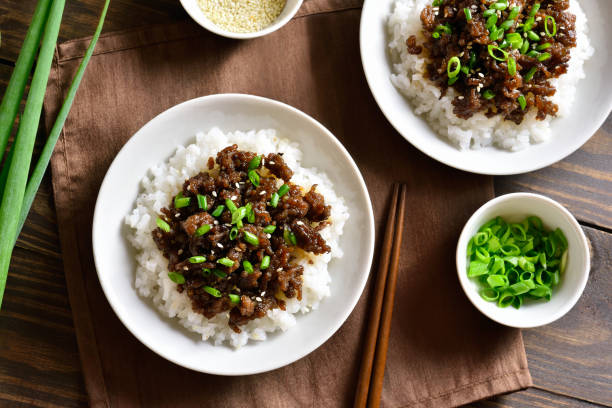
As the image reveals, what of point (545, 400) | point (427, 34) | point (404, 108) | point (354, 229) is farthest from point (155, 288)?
point (545, 400)

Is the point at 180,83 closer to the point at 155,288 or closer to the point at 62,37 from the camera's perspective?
the point at 62,37

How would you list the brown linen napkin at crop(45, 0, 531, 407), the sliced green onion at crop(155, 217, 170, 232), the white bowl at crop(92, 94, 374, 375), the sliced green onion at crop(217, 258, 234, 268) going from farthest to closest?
the brown linen napkin at crop(45, 0, 531, 407) < the white bowl at crop(92, 94, 374, 375) < the sliced green onion at crop(155, 217, 170, 232) < the sliced green onion at crop(217, 258, 234, 268)

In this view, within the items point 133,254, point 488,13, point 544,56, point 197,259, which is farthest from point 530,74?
point 133,254

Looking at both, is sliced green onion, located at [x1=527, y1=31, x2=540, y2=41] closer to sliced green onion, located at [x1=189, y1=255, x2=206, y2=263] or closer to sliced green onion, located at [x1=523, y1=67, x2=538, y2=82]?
sliced green onion, located at [x1=523, y1=67, x2=538, y2=82]

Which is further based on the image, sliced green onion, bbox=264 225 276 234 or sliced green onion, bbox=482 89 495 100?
sliced green onion, bbox=482 89 495 100

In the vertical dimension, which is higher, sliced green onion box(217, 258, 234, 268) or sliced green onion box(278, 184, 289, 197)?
sliced green onion box(278, 184, 289, 197)

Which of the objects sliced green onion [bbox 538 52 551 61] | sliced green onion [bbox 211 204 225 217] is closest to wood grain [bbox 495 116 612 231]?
sliced green onion [bbox 538 52 551 61]

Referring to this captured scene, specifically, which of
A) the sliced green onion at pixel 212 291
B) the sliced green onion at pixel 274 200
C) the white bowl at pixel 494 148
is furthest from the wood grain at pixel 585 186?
the sliced green onion at pixel 212 291
